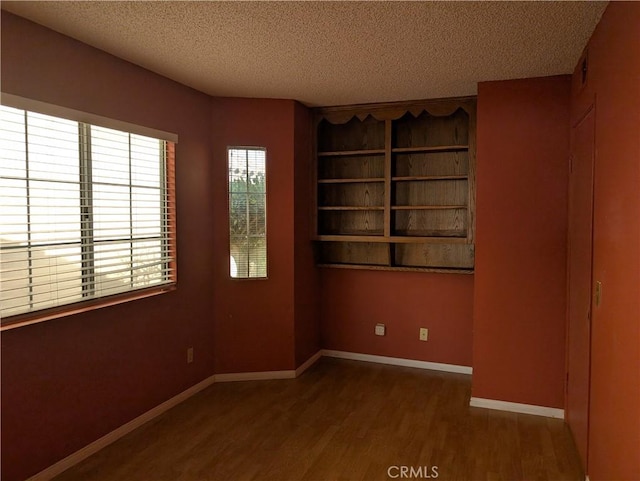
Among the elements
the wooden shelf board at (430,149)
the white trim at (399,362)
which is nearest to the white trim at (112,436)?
the white trim at (399,362)

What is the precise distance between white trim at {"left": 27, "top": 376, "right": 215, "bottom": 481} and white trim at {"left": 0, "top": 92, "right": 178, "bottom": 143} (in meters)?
1.90

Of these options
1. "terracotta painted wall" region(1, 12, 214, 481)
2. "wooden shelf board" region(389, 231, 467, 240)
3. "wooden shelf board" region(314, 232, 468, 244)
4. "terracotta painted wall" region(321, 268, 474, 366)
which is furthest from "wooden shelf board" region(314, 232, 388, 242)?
"terracotta painted wall" region(1, 12, 214, 481)

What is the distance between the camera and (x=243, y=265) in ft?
13.1

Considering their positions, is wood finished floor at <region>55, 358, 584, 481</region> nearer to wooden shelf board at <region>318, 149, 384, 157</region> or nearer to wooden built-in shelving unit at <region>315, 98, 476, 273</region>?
wooden built-in shelving unit at <region>315, 98, 476, 273</region>

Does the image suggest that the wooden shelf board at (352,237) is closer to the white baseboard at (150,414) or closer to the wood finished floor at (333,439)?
the white baseboard at (150,414)

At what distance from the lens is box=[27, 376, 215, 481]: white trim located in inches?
101

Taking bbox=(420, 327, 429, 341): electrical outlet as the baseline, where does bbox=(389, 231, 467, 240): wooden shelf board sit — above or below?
above

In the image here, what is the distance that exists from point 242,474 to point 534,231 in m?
2.46

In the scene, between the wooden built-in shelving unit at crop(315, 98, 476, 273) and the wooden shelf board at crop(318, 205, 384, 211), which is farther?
the wooden shelf board at crop(318, 205, 384, 211)

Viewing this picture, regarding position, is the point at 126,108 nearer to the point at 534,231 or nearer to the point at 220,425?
the point at 220,425

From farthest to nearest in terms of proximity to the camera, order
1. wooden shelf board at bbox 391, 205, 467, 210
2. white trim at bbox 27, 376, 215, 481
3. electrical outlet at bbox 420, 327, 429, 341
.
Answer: electrical outlet at bbox 420, 327, 429, 341 < wooden shelf board at bbox 391, 205, 467, 210 < white trim at bbox 27, 376, 215, 481

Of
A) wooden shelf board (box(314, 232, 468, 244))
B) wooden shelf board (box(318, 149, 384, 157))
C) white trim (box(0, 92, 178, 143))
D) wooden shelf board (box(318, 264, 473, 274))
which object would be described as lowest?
wooden shelf board (box(318, 264, 473, 274))

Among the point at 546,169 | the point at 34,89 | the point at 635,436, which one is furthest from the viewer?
the point at 546,169

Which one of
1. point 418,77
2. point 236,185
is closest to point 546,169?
point 418,77
